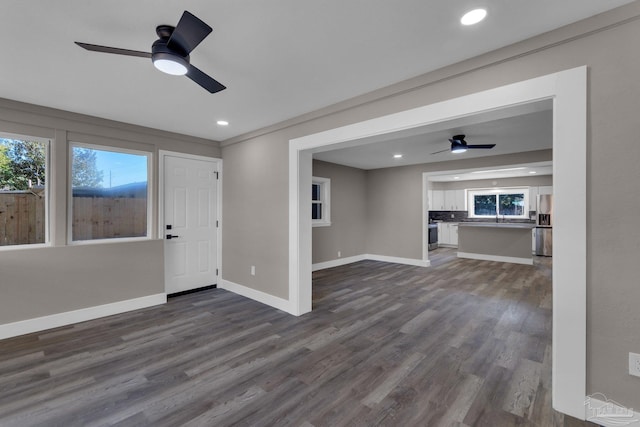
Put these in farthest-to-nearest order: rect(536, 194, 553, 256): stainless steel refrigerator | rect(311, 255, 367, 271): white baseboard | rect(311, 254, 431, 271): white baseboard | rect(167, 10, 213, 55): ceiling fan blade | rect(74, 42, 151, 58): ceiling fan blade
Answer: rect(536, 194, 553, 256): stainless steel refrigerator
rect(311, 254, 431, 271): white baseboard
rect(311, 255, 367, 271): white baseboard
rect(74, 42, 151, 58): ceiling fan blade
rect(167, 10, 213, 55): ceiling fan blade

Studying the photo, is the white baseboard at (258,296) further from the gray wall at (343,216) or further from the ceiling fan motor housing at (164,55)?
the ceiling fan motor housing at (164,55)

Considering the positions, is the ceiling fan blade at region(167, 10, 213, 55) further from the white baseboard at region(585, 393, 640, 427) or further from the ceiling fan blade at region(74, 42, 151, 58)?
the white baseboard at region(585, 393, 640, 427)

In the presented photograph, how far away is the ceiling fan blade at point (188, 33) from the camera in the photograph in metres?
1.50

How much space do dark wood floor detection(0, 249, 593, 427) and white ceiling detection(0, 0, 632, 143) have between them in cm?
262

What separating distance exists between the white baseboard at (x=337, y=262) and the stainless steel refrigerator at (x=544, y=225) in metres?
5.44

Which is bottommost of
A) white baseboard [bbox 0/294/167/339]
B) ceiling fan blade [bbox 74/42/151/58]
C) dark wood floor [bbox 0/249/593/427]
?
dark wood floor [bbox 0/249/593/427]

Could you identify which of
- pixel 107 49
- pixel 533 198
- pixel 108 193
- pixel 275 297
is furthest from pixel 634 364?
pixel 533 198

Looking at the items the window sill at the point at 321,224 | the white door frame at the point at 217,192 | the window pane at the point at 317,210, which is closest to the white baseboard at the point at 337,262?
the window sill at the point at 321,224

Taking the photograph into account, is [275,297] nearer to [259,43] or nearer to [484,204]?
[259,43]

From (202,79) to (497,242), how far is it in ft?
26.5

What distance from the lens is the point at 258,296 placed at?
14.0 feet

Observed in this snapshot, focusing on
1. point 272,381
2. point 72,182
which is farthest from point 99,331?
point 272,381

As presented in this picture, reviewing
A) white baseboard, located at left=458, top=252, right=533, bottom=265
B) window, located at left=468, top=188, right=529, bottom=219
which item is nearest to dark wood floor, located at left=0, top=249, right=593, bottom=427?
white baseboard, located at left=458, top=252, right=533, bottom=265

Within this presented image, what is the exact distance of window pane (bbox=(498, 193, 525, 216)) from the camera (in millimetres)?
9141
